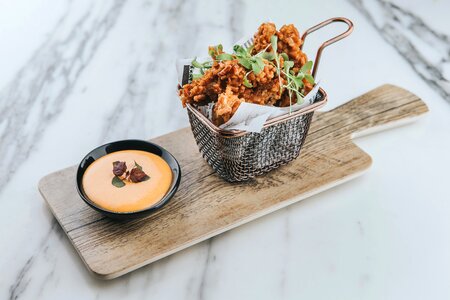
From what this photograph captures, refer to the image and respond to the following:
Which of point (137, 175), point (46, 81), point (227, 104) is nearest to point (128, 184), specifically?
point (137, 175)

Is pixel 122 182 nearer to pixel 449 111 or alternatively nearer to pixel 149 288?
pixel 149 288

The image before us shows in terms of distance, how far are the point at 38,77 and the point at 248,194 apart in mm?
774

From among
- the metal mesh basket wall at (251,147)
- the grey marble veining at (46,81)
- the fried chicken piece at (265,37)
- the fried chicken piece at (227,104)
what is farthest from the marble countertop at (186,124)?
the fried chicken piece at (265,37)

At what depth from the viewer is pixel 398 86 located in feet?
5.29

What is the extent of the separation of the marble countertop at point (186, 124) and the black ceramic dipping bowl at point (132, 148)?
100 mm

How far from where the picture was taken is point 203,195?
1.23 metres

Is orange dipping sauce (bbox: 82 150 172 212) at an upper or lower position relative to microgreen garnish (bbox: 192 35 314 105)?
lower

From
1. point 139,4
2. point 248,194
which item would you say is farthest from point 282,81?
point 139,4

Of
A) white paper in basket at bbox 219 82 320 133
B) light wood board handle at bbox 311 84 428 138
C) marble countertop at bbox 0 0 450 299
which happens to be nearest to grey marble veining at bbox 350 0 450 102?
marble countertop at bbox 0 0 450 299

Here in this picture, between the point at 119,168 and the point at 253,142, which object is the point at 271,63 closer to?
the point at 253,142

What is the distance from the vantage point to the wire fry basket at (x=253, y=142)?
1.18 meters

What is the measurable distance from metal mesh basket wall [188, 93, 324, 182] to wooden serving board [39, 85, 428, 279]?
0.10ft

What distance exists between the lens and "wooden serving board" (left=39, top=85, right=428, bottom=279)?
43.6 inches

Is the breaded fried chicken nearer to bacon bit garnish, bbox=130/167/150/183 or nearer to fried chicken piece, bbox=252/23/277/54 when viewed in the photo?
fried chicken piece, bbox=252/23/277/54
